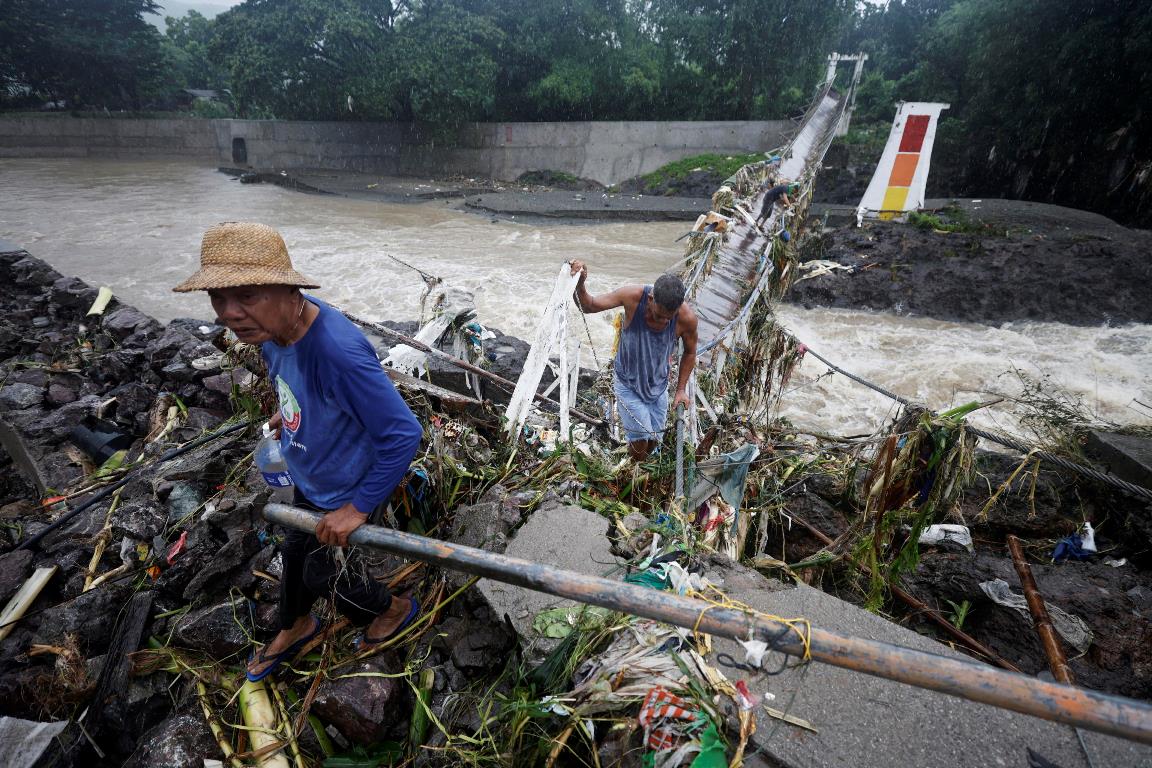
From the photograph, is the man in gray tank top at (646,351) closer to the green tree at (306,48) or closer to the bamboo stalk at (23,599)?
the bamboo stalk at (23,599)

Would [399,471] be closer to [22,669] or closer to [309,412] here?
[309,412]

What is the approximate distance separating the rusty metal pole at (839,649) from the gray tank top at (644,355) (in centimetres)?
243

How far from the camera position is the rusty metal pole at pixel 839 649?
1.00m

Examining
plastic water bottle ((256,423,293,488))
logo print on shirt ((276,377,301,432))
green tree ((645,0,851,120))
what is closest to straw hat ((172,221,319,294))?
logo print on shirt ((276,377,301,432))

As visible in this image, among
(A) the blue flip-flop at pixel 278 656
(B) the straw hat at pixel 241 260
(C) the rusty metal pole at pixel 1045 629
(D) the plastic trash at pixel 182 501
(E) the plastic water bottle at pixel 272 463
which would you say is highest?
(B) the straw hat at pixel 241 260

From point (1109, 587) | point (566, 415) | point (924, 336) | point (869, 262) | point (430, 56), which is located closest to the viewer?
point (1109, 587)

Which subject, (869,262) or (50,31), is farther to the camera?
(50,31)

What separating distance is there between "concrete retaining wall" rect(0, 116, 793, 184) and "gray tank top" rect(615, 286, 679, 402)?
20212mm

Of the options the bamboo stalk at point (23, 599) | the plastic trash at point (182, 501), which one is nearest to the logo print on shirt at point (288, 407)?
the plastic trash at point (182, 501)

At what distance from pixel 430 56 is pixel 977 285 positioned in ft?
58.4

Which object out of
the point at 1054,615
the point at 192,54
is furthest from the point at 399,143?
the point at 1054,615

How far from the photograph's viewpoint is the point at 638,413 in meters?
3.89

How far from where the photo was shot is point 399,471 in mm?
1733

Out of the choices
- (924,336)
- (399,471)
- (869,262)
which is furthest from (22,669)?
(869,262)
